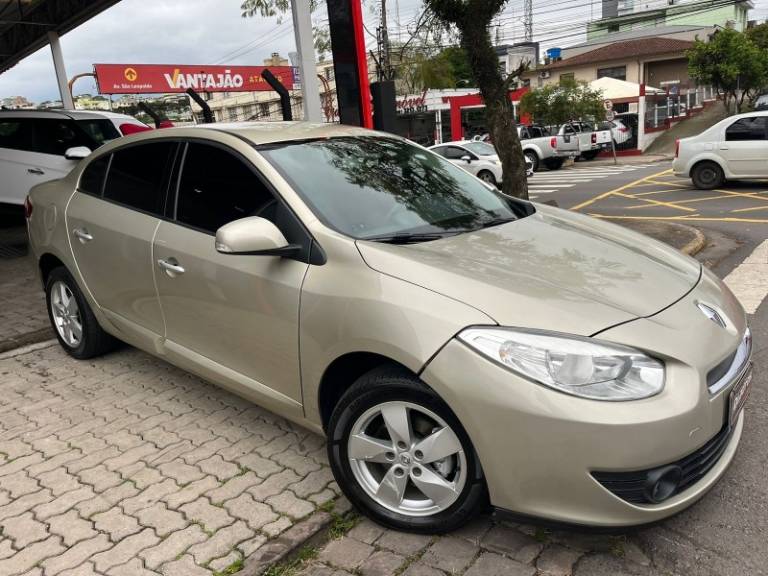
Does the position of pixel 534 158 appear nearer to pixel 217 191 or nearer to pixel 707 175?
pixel 707 175

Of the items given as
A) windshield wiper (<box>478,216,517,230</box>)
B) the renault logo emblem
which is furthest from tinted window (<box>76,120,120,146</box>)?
the renault logo emblem

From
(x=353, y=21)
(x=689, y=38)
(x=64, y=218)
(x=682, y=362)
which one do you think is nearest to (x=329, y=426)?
(x=682, y=362)

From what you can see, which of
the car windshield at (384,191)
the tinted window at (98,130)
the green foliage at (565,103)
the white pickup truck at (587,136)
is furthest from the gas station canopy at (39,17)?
the green foliage at (565,103)

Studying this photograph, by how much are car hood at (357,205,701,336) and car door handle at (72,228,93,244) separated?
214cm

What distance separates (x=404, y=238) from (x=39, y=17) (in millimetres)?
13837

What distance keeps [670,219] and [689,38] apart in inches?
1644

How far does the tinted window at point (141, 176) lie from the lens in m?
3.46

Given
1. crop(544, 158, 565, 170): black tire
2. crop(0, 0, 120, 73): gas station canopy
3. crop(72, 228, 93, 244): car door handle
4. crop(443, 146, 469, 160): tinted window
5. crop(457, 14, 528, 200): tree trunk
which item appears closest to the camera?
→ crop(72, 228, 93, 244): car door handle

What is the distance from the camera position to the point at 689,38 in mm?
44125

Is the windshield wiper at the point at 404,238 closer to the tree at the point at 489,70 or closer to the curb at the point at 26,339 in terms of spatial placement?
the curb at the point at 26,339

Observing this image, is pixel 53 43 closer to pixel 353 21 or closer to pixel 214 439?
pixel 353 21

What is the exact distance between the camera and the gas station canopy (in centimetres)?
1183

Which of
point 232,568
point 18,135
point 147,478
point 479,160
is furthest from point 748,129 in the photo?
point 232,568

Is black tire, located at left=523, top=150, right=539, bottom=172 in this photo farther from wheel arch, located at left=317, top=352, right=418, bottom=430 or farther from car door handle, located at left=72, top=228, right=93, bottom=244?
wheel arch, located at left=317, top=352, right=418, bottom=430
